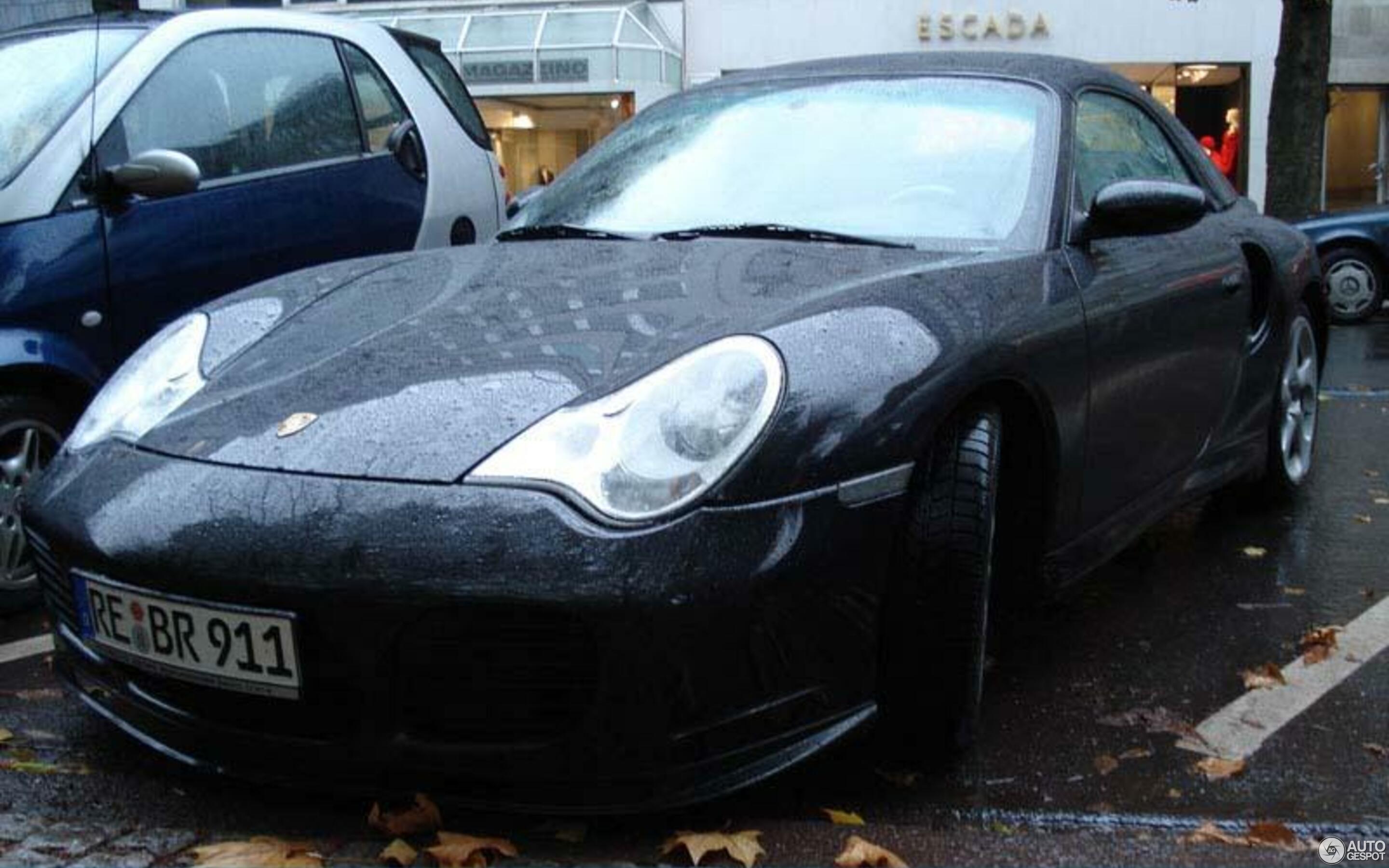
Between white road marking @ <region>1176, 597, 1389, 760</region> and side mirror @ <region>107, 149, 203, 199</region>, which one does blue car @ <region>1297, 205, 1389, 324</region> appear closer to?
white road marking @ <region>1176, 597, 1389, 760</region>

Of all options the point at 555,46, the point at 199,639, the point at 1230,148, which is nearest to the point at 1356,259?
the point at 1230,148

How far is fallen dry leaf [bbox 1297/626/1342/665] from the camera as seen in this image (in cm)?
342

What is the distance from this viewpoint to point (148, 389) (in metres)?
2.84

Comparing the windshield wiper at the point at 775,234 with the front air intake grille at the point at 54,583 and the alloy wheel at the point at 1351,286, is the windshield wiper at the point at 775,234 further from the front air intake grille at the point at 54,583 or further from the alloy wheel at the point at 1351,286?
the alloy wheel at the point at 1351,286

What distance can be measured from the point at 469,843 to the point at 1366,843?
1.45 m

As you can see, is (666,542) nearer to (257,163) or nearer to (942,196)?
(942,196)

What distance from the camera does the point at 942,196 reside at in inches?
130

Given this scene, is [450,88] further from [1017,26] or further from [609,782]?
[1017,26]

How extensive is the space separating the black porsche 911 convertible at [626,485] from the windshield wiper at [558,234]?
0.06 m

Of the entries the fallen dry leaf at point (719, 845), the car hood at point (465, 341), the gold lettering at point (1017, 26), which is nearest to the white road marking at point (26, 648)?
the car hood at point (465, 341)

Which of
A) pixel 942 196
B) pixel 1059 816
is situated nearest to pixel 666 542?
pixel 1059 816

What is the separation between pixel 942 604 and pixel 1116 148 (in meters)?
1.85

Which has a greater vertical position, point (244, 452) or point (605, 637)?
point (244, 452)

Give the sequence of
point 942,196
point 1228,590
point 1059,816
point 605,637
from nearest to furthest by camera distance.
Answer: point 605,637 → point 1059,816 → point 942,196 → point 1228,590
